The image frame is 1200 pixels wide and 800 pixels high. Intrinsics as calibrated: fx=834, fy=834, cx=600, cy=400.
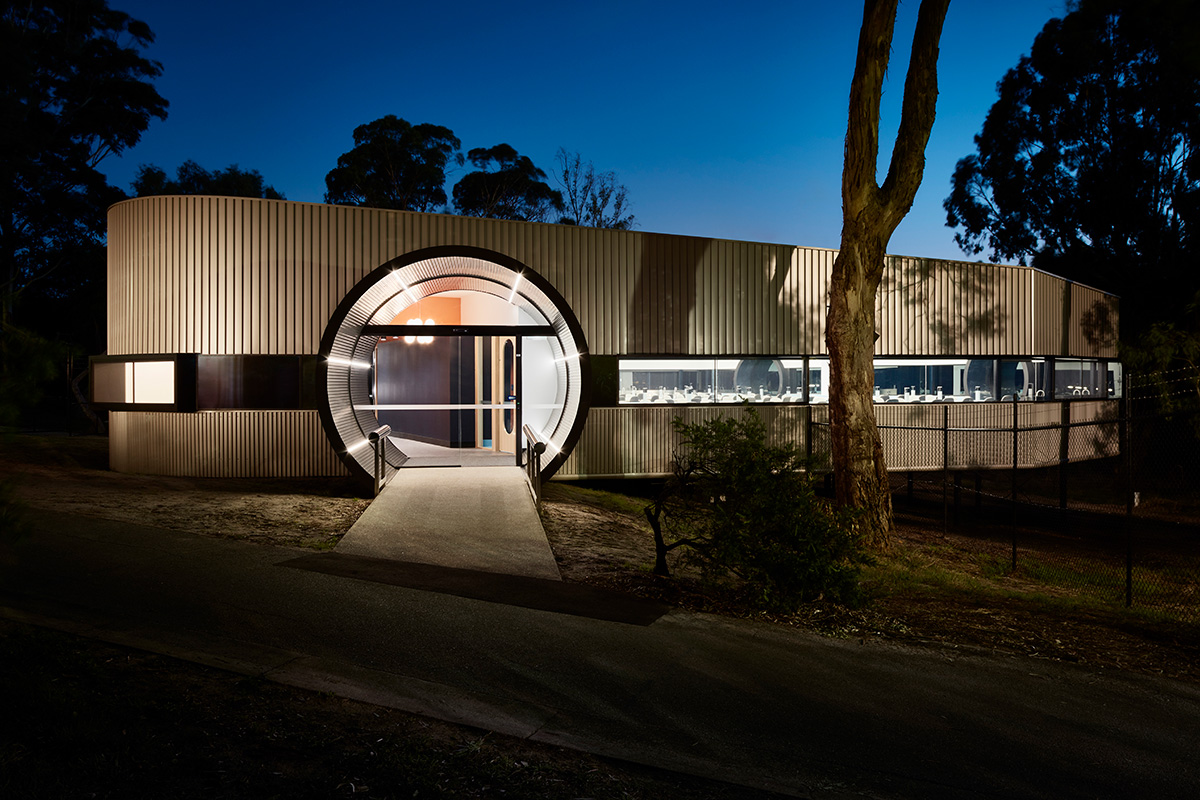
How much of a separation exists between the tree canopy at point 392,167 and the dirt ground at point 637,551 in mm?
26827

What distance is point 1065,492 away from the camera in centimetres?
1720

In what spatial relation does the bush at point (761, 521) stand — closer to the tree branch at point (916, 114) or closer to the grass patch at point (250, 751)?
the grass patch at point (250, 751)

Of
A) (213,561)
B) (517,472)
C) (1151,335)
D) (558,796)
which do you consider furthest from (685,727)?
(1151,335)

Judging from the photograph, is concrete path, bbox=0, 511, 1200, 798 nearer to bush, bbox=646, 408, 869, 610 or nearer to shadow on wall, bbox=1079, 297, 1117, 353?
bush, bbox=646, 408, 869, 610

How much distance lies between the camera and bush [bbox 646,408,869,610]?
6.92 meters

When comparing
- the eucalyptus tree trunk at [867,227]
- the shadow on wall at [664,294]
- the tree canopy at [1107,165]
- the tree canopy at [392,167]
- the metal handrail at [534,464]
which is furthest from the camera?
the tree canopy at [392,167]

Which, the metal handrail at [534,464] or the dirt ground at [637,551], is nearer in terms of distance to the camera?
the dirt ground at [637,551]

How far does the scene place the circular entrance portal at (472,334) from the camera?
12875 mm


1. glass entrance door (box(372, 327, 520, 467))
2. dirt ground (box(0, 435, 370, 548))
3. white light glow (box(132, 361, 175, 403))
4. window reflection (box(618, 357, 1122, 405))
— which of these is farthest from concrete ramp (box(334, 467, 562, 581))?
white light glow (box(132, 361, 175, 403))

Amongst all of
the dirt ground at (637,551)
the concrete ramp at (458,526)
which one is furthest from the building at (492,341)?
the concrete ramp at (458,526)

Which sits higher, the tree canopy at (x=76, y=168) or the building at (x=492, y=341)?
the tree canopy at (x=76, y=168)

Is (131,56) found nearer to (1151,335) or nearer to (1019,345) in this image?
(1019,345)

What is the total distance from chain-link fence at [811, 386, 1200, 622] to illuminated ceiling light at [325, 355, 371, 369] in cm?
880

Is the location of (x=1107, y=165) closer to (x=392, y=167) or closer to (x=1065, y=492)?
(x=1065, y=492)
